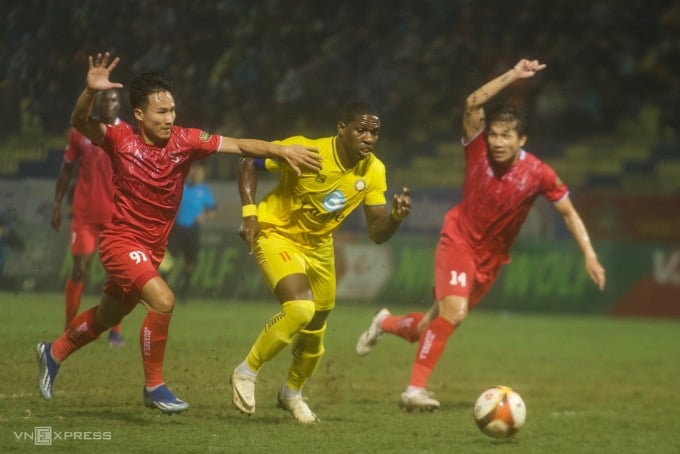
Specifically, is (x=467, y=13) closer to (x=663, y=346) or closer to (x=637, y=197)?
(x=637, y=197)

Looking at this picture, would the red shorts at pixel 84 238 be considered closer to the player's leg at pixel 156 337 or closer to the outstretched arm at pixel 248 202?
the outstretched arm at pixel 248 202

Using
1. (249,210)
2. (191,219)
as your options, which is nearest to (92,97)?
(249,210)

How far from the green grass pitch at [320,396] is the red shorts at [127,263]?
0.88 m

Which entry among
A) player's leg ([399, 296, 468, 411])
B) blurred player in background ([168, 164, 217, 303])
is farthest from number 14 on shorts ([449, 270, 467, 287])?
blurred player in background ([168, 164, 217, 303])

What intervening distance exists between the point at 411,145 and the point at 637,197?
370 cm

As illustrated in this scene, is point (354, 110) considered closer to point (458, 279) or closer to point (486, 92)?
point (486, 92)

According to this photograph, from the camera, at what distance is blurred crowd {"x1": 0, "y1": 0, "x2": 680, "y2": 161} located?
30.3 ft

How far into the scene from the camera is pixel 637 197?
18688mm

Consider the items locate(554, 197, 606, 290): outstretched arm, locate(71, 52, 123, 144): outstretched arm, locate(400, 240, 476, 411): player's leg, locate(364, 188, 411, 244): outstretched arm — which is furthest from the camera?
locate(554, 197, 606, 290): outstretched arm

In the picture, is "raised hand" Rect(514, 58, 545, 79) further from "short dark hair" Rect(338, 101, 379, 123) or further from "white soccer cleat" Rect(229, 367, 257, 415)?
"white soccer cleat" Rect(229, 367, 257, 415)

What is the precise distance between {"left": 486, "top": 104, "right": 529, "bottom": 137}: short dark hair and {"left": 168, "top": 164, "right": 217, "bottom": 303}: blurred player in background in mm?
6945

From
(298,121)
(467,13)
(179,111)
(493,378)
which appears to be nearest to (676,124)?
(467,13)

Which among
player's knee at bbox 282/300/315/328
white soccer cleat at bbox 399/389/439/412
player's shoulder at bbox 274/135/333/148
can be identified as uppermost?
player's shoulder at bbox 274/135/333/148

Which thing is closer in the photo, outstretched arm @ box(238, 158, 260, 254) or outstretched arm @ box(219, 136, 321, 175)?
outstretched arm @ box(219, 136, 321, 175)
